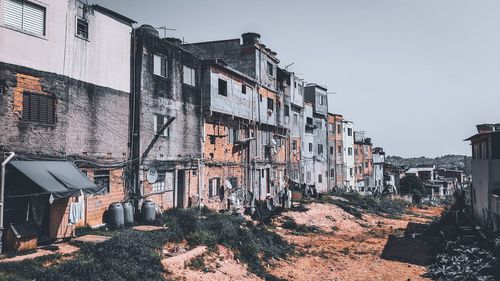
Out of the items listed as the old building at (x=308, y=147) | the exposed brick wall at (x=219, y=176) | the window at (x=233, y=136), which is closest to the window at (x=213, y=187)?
the exposed brick wall at (x=219, y=176)

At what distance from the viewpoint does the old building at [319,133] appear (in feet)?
169

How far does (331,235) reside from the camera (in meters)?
27.8

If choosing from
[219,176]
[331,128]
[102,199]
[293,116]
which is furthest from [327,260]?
[331,128]

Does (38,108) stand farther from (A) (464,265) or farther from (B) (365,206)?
(B) (365,206)

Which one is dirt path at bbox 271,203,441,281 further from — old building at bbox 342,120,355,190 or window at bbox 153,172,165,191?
old building at bbox 342,120,355,190

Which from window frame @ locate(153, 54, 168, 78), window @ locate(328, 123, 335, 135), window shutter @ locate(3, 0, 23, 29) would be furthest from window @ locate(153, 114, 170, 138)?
window @ locate(328, 123, 335, 135)

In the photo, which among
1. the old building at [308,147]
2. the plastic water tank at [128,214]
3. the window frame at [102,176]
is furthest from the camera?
the old building at [308,147]

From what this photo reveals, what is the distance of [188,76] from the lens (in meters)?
25.2

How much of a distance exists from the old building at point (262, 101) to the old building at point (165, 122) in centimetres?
840

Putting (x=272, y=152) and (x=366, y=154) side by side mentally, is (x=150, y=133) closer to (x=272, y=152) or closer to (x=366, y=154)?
(x=272, y=152)

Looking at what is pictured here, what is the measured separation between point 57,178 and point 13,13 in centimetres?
678

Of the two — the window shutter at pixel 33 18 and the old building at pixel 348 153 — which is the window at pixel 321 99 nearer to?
the old building at pixel 348 153

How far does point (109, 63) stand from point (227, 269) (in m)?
11.9

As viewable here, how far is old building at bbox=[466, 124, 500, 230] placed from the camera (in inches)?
917
